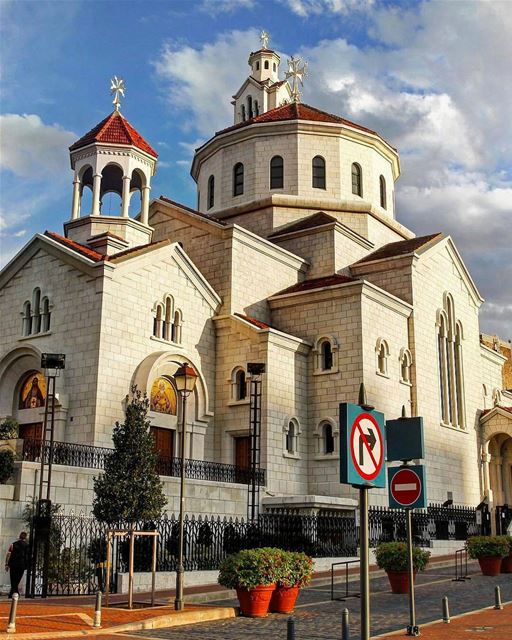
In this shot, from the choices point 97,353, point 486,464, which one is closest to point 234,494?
point 97,353

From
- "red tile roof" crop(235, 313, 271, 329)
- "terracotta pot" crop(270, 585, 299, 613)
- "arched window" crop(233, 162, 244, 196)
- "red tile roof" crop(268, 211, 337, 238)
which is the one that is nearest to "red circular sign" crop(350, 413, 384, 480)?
"terracotta pot" crop(270, 585, 299, 613)

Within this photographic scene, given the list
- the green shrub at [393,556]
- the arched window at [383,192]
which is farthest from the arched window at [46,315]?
the arched window at [383,192]

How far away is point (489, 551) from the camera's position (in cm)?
2116

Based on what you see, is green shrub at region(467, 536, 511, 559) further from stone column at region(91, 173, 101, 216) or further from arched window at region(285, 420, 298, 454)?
stone column at region(91, 173, 101, 216)

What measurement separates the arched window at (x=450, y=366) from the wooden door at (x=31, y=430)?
17.7 metres

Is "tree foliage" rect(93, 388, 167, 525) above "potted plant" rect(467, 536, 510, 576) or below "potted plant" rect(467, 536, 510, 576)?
above

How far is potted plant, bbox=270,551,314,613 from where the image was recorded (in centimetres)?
1484

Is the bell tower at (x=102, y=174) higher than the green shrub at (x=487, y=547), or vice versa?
the bell tower at (x=102, y=174)

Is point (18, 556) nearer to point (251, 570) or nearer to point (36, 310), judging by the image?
point (251, 570)

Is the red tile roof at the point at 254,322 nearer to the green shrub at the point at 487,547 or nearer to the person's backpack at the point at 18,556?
the green shrub at the point at 487,547

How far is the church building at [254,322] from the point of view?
1051 inches

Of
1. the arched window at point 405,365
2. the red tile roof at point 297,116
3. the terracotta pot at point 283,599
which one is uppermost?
the red tile roof at point 297,116

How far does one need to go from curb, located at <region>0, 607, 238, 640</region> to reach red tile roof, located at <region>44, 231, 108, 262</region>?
15.7 meters

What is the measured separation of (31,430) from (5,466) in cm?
894
